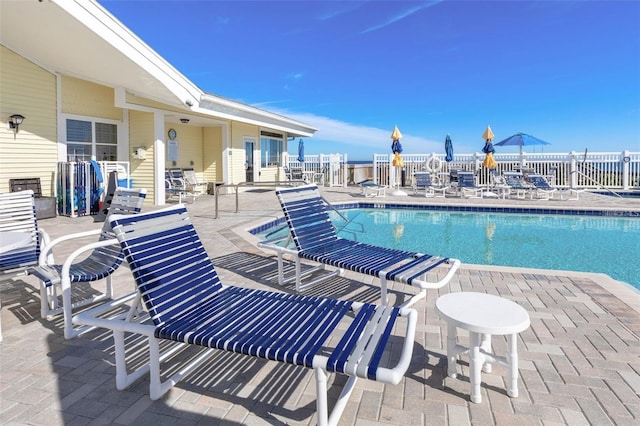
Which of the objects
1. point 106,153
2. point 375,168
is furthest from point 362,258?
point 375,168

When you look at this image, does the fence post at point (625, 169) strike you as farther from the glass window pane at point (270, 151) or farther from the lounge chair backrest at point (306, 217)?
the lounge chair backrest at point (306, 217)

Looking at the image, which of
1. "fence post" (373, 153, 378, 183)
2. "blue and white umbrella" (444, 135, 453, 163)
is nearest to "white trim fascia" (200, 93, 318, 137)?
"fence post" (373, 153, 378, 183)

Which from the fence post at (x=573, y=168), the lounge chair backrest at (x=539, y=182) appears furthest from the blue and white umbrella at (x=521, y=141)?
the lounge chair backrest at (x=539, y=182)

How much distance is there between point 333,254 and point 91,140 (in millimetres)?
8779

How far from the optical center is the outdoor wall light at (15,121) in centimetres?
787

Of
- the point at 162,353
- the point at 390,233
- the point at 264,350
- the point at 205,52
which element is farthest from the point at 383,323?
the point at 205,52

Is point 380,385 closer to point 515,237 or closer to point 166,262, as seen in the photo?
point 166,262

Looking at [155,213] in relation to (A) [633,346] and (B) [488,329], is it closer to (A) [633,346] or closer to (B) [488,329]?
(B) [488,329]

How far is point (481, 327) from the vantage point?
1.94 meters

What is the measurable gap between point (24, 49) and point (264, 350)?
30.9ft

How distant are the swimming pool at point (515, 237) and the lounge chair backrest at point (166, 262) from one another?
10.1 feet

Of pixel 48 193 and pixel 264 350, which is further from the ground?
pixel 48 193

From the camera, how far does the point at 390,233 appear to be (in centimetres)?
803

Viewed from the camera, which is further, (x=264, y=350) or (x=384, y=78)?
(x=384, y=78)
